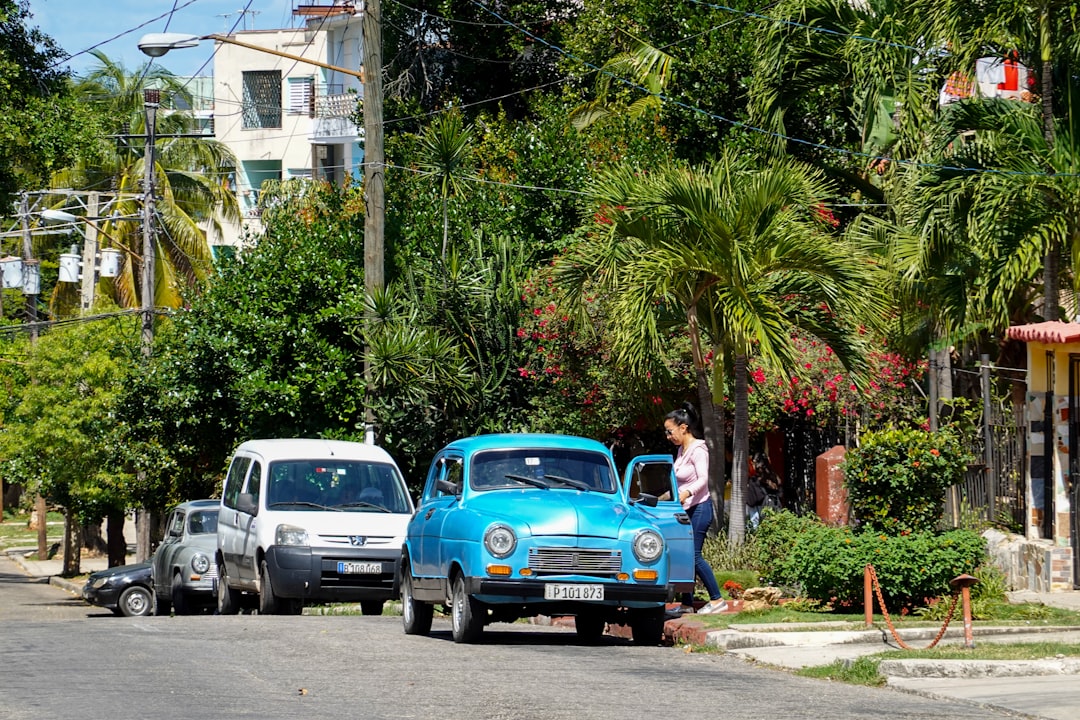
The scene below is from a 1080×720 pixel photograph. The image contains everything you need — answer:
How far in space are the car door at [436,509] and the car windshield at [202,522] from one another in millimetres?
8901

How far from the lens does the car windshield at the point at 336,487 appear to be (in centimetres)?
1812

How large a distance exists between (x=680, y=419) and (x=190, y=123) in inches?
1861

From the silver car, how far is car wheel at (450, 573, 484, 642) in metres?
9.58

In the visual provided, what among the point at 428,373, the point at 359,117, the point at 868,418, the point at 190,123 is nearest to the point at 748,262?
the point at 868,418

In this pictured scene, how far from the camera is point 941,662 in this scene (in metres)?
10.7

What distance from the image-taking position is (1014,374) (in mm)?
23625

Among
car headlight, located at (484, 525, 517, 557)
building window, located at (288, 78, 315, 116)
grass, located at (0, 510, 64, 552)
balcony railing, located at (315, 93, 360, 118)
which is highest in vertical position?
building window, located at (288, 78, 315, 116)

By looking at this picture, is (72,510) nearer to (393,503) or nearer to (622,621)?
(393,503)

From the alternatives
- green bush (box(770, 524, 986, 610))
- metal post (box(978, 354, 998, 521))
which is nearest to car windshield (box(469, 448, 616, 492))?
green bush (box(770, 524, 986, 610))

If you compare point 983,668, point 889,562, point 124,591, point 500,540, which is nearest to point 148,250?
point 124,591

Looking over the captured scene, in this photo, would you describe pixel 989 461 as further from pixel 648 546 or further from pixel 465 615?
pixel 465 615

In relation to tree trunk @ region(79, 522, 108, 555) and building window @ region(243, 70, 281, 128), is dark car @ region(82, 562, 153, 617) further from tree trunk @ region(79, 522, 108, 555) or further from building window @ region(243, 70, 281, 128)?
building window @ region(243, 70, 281, 128)

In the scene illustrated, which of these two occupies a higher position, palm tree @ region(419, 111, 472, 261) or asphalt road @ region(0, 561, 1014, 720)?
palm tree @ region(419, 111, 472, 261)

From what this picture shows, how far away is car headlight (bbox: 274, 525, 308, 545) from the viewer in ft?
56.6
